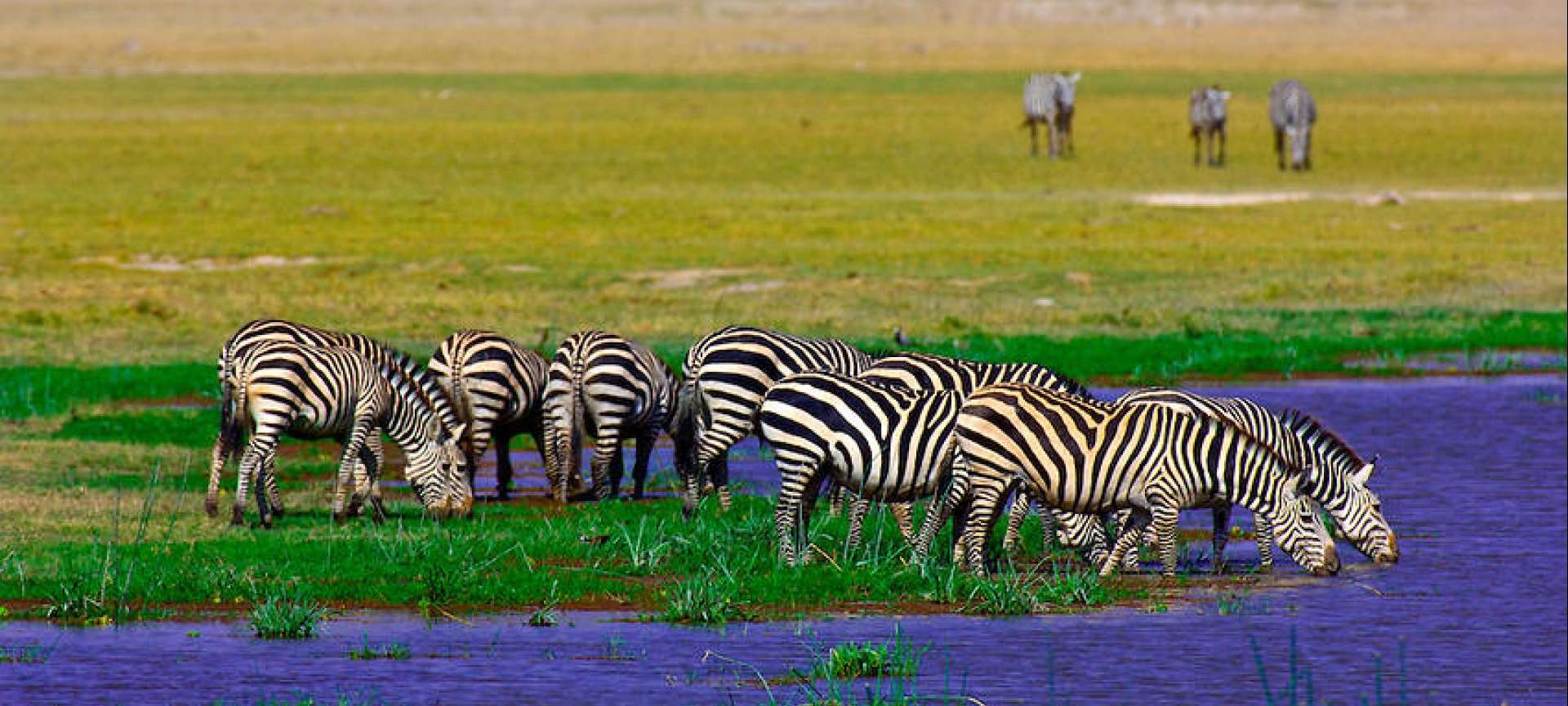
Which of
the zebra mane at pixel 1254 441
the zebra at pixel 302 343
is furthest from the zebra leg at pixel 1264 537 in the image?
the zebra at pixel 302 343

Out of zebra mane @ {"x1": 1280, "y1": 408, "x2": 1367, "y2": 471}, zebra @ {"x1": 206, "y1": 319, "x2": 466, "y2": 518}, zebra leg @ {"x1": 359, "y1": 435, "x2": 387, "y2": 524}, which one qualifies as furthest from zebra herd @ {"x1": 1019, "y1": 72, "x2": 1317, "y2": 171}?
zebra leg @ {"x1": 359, "y1": 435, "x2": 387, "y2": 524}

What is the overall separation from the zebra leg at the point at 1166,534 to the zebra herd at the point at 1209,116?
34.5 meters

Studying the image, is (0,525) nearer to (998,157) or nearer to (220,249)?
(220,249)

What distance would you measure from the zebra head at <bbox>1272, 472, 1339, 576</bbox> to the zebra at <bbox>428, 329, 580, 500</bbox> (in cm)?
A: 482

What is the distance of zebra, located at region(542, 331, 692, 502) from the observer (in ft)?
51.9

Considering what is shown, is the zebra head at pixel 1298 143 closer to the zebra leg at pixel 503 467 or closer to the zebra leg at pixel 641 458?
the zebra leg at pixel 641 458

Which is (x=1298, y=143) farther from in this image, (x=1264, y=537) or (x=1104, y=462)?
(x=1104, y=462)

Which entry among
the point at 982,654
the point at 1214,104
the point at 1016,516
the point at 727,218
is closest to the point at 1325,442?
the point at 1016,516

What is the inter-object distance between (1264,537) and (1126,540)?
0.83 metres

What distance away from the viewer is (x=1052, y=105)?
49.1m

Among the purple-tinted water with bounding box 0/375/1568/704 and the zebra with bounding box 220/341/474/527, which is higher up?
the zebra with bounding box 220/341/474/527

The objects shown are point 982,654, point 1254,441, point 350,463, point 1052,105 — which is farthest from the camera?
point 1052,105

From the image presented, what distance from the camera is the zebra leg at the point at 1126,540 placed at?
13.0m

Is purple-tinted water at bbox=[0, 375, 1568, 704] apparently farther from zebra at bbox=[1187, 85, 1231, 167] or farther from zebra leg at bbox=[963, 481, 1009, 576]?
zebra at bbox=[1187, 85, 1231, 167]
